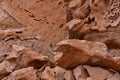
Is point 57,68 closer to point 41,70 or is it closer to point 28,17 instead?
point 41,70

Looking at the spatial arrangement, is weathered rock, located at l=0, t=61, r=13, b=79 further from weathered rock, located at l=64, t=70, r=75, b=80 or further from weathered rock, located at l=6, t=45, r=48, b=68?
weathered rock, located at l=64, t=70, r=75, b=80

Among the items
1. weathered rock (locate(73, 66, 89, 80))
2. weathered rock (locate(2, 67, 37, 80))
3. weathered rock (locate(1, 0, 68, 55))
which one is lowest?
weathered rock (locate(2, 67, 37, 80))

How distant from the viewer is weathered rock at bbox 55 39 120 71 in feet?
4.21

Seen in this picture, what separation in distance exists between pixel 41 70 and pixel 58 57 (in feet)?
0.42

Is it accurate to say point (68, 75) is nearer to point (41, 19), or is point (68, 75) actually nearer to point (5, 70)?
point (5, 70)

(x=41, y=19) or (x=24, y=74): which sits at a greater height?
(x=41, y=19)

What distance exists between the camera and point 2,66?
1508 millimetres

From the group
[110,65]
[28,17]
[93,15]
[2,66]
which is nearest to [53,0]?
[28,17]

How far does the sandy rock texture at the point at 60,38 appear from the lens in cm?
131

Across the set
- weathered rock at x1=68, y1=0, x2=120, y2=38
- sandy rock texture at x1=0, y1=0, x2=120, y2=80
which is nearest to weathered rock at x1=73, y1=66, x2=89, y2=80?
sandy rock texture at x1=0, y1=0, x2=120, y2=80

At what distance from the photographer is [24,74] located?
4.62 ft

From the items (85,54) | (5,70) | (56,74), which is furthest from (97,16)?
(5,70)

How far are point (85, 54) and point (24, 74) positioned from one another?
29cm

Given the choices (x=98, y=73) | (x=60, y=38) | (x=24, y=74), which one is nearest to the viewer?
(x=98, y=73)
